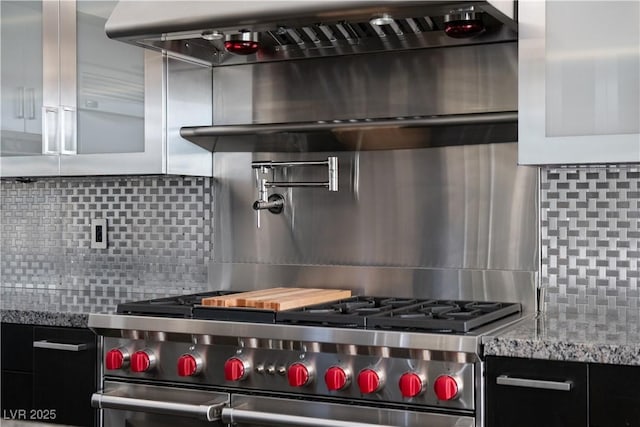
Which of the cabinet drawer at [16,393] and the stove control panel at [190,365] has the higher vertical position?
the stove control panel at [190,365]

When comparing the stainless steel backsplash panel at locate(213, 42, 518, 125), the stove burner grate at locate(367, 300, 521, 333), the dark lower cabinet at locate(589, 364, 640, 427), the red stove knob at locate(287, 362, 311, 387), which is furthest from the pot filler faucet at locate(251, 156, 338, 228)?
the dark lower cabinet at locate(589, 364, 640, 427)

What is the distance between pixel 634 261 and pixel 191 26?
57.0 inches

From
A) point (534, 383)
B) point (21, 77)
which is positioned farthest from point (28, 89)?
point (534, 383)

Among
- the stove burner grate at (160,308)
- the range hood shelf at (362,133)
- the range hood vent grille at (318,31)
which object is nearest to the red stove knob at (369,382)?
the stove burner grate at (160,308)

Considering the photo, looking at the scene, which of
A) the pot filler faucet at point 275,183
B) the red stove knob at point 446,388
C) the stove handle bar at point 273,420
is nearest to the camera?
the red stove knob at point 446,388

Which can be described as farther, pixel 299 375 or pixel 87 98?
pixel 87 98

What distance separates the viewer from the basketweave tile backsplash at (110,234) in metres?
3.16

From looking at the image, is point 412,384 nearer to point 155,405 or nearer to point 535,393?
point 535,393

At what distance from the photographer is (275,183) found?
2852 millimetres

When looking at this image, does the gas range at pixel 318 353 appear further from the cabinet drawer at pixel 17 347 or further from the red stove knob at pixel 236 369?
the cabinet drawer at pixel 17 347

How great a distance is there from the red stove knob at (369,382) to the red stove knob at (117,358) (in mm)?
749

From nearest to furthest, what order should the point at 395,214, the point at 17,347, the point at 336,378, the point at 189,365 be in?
the point at 336,378, the point at 189,365, the point at 17,347, the point at 395,214

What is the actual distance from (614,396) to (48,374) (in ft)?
5.44

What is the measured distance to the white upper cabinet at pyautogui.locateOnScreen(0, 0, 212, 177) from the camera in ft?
9.20
